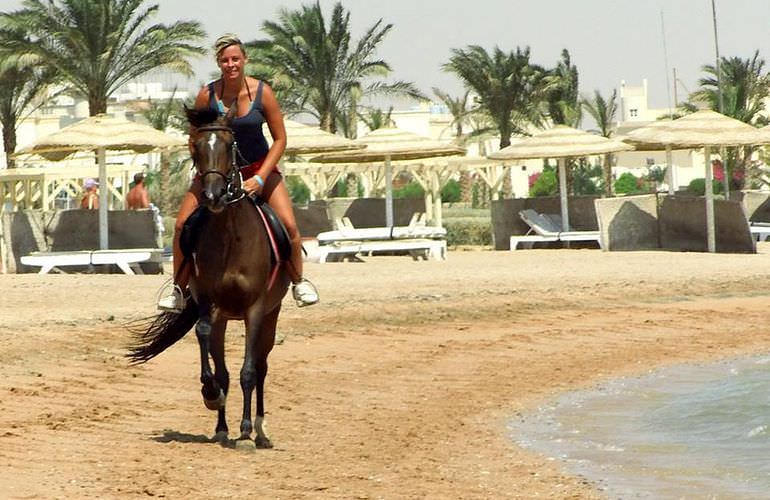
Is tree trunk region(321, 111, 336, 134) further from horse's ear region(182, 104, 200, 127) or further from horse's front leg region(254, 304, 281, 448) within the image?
horse's ear region(182, 104, 200, 127)

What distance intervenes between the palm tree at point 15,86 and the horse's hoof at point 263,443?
31926 millimetres

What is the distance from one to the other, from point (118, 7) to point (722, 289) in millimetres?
20470

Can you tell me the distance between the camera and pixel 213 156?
8828 mm

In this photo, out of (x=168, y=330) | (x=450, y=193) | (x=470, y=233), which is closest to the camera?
(x=168, y=330)

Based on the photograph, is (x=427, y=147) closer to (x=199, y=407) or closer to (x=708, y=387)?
(x=708, y=387)

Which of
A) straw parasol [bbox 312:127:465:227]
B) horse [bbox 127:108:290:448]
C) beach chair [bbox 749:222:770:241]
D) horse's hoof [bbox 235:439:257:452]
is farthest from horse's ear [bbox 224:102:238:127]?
beach chair [bbox 749:222:770:241]

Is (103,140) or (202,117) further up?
(103,140)

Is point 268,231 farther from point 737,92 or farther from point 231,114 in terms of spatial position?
point 737,92

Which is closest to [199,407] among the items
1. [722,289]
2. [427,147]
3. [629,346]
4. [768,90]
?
[629,346]

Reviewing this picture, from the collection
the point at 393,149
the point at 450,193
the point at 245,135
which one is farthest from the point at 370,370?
the point at 450,193

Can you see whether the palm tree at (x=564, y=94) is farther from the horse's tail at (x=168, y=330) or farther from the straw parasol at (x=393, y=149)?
the horse's tail at (x=168, y=330)

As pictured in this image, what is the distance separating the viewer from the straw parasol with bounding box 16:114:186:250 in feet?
82.9

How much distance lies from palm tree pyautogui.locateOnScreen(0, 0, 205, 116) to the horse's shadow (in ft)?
98.1

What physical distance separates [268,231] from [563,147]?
933 inches
